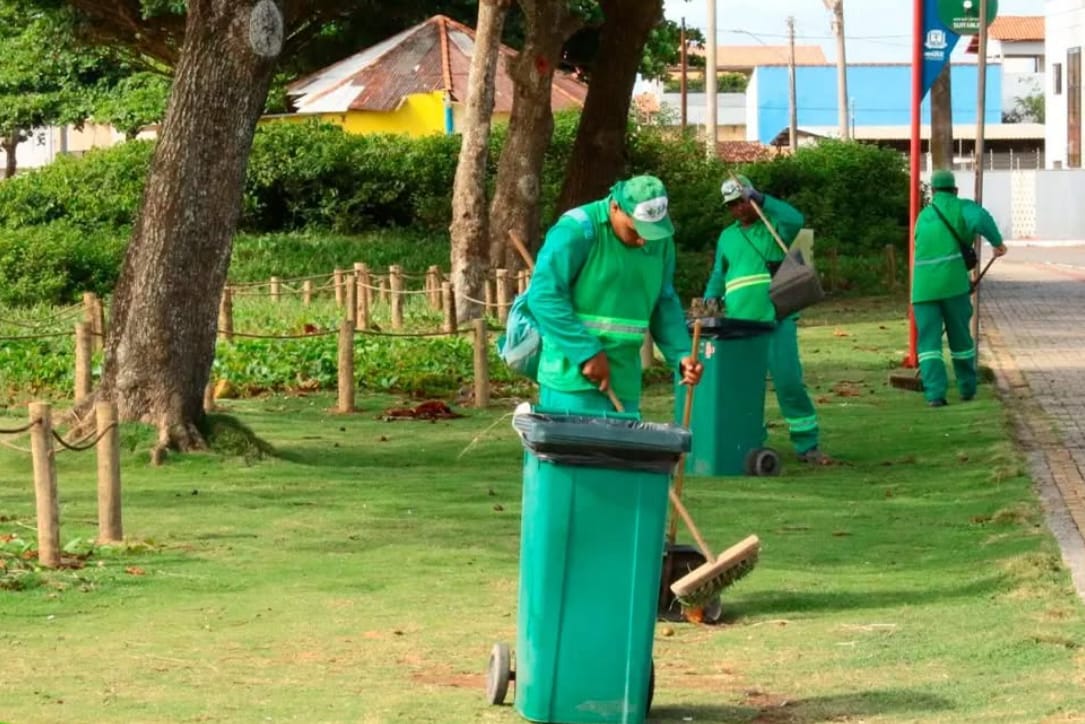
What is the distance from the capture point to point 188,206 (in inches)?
574

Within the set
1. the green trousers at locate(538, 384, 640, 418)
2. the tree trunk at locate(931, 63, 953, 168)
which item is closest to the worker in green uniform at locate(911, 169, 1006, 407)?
the tree trunk at locate(931, 63, 953, 168)

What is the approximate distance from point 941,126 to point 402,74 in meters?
14.7

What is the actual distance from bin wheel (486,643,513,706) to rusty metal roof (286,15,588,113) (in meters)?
29.8

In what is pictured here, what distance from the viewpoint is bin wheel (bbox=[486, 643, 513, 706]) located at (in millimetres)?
7379

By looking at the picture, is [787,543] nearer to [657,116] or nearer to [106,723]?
[106,723]

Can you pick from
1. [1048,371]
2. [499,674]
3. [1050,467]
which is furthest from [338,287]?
[499,674]

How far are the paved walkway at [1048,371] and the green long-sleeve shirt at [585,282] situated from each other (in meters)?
2.26

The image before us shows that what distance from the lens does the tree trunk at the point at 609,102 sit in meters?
32.6

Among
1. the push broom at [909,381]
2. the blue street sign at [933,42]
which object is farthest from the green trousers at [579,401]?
the blue street sign at [933,42]

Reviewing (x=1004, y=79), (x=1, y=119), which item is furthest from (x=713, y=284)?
(x=1004, y=79)

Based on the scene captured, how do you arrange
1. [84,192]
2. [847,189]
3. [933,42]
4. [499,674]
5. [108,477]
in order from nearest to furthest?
[499,674] < [108,477] < [933,42] < [84,192] < [847,189]

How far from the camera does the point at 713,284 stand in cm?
1400

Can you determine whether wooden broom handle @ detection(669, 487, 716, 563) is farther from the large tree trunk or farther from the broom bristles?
the large tree trunk

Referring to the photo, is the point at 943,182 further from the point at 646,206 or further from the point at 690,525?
the point at 646,206
